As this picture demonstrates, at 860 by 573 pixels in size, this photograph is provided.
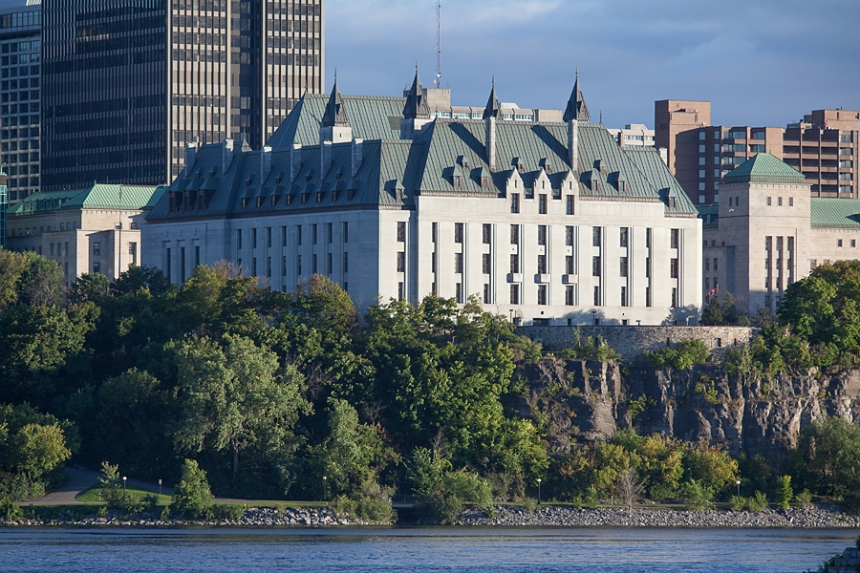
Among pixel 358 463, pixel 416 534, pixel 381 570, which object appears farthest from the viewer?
pixel 358 463

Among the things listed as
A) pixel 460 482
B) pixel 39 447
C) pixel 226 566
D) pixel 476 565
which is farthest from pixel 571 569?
pixel 39 447

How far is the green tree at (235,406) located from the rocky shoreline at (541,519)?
7.05m

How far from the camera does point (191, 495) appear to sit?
186 meters

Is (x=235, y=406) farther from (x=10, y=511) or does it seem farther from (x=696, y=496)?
(x=696, y=496)

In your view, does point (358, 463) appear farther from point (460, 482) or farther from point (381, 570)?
point (381, 570)

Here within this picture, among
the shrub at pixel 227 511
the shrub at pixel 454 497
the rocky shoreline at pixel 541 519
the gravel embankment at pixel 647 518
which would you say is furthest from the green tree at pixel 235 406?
the gravel embankment at pixel 647 518

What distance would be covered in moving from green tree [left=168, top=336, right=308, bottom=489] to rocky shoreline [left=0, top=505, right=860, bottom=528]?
705 cm

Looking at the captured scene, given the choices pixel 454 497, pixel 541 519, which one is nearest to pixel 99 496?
pixel 454 497

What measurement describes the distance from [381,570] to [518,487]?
4687 centimetres

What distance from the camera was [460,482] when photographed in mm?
191375

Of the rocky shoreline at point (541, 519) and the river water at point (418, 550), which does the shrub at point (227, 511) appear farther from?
the river water at point (418, 550)

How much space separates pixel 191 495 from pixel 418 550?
26.5m

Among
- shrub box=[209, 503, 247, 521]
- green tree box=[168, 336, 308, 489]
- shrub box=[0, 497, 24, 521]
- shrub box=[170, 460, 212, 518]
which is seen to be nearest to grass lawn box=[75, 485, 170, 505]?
shrub box=[170, 460, 212, 518]

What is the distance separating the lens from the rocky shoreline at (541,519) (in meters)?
185
